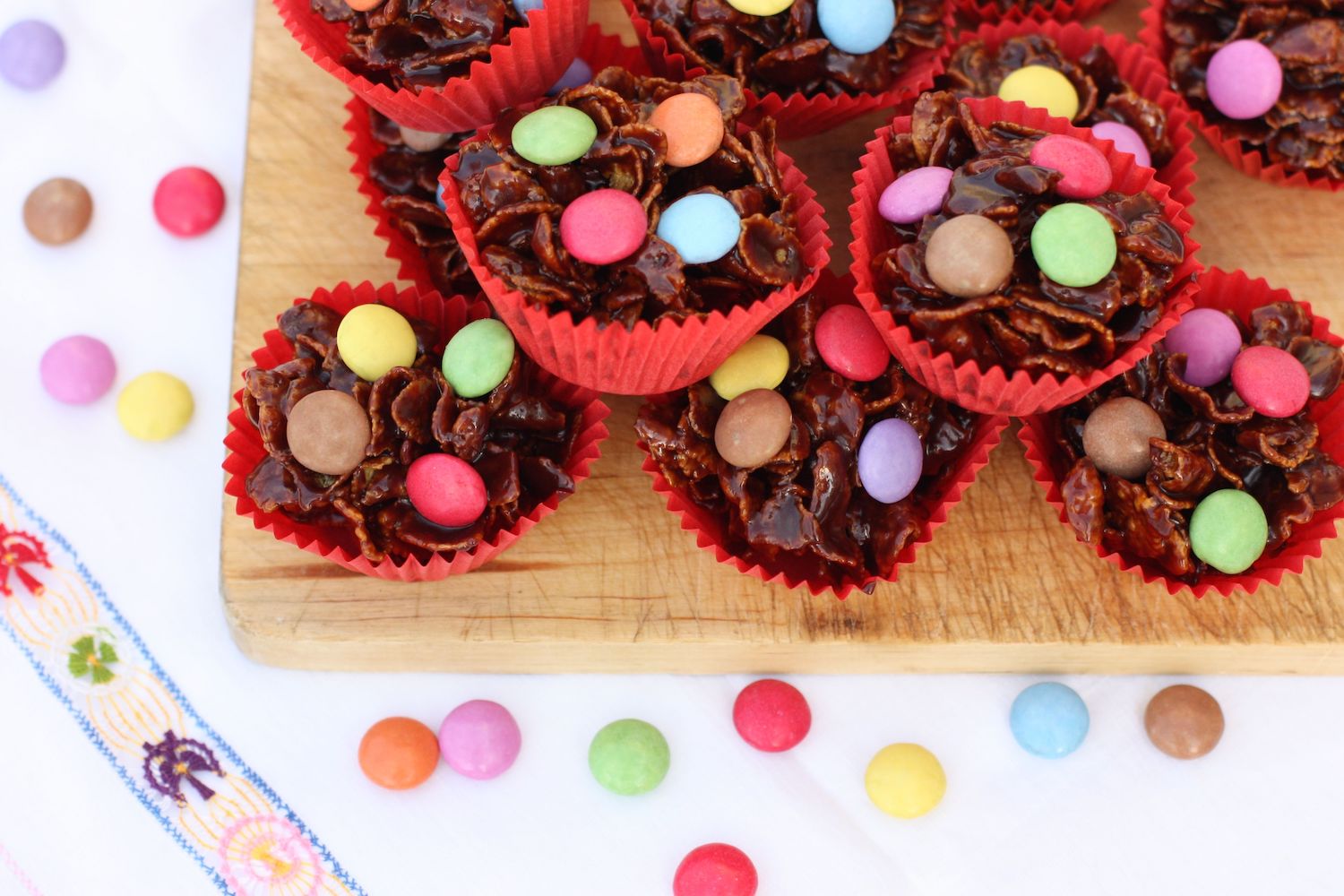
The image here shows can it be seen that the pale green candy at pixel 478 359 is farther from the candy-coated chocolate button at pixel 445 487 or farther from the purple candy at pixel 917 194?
the purple candy at pixel 917 194

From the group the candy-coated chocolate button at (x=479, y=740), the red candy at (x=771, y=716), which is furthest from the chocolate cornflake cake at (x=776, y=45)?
the candy-coated chocolate button at (x=479, y=740)

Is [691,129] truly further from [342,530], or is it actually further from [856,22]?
[342,530]

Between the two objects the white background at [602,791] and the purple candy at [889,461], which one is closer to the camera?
the purple candy at [889,461]

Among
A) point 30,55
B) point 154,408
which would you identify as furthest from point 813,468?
point 30,55

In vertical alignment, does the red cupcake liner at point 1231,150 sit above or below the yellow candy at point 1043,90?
below

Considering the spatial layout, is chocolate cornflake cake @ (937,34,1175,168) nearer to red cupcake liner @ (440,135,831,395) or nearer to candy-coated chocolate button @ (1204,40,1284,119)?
candy-coated chocolate button @ (1204,40,1284,119)
